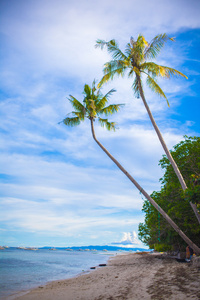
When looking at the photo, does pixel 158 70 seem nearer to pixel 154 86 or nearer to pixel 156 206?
pixel 154 86

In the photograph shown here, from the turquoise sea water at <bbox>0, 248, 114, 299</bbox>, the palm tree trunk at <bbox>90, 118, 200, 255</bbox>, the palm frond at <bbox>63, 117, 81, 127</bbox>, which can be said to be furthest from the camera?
the palm frond at <bbox>63, 117, 81, 127</bbox>

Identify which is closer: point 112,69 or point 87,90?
point 112,69

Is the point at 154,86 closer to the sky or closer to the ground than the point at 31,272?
closer to the sky

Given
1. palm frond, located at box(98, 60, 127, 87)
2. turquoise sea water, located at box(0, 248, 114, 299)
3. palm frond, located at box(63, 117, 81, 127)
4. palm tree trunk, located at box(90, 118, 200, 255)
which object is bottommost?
turquoise sea water, located at box(0, 248, 114, 299)

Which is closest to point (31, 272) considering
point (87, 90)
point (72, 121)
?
point (72, 121)

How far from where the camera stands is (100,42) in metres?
12.7

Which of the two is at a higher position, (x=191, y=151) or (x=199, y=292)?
(x=191, y=151)

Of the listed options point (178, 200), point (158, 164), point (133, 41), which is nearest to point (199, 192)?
point (178, 200)

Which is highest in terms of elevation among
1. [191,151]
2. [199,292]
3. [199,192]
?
[191,151]

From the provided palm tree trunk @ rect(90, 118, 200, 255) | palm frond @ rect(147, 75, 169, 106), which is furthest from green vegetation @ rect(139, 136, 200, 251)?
palm frond @ rect(147, 75, 169, 106)

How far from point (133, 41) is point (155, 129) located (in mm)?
5535

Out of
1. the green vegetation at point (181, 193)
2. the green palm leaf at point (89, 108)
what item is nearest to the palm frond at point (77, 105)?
the green palm leaf at point (89, 108)

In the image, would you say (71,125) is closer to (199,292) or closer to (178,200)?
(178,200)

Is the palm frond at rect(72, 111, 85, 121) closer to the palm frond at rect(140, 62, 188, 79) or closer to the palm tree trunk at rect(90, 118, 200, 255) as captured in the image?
the palm tree trunk at rect(90, 118, 200, 255)
